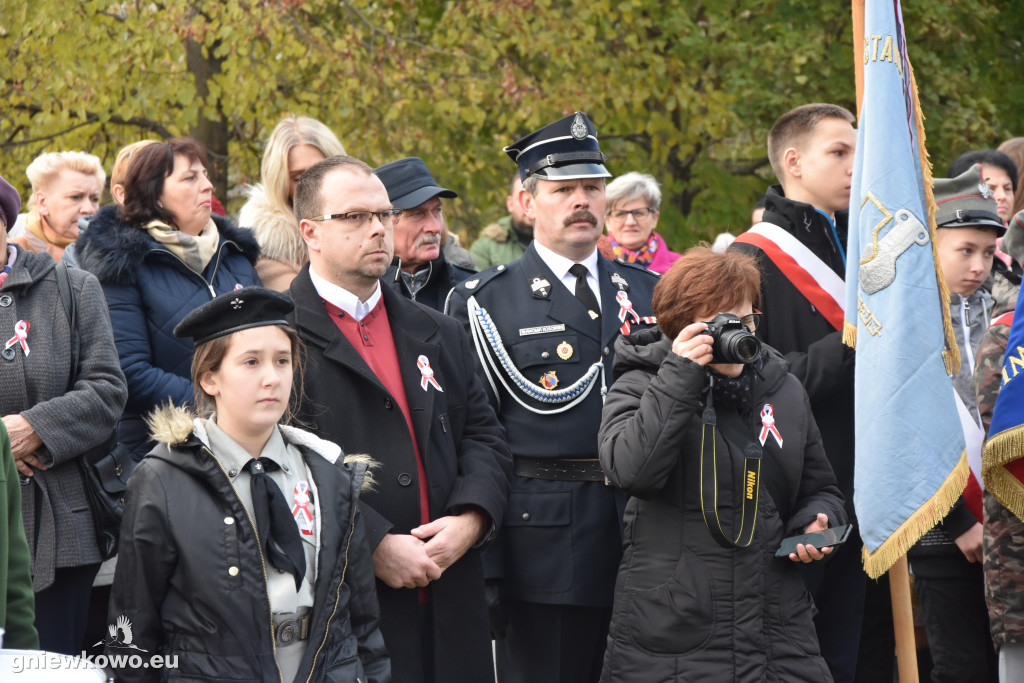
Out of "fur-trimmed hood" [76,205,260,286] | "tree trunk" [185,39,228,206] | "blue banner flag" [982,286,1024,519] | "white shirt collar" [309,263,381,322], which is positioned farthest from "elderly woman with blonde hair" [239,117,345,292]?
"tree trunk" [185,39,228,206]

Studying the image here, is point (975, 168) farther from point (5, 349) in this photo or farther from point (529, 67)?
point (529, 67)

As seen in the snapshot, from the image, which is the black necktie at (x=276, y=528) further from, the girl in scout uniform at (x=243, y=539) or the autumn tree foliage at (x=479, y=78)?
the autumn tree foliage at (x=479, y=78)

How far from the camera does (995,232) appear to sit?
5246 mm

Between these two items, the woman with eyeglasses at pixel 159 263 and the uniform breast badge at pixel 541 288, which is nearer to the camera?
the woman with eyeglasses at pixel 159 263

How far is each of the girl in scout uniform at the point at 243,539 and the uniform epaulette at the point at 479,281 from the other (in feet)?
4.62

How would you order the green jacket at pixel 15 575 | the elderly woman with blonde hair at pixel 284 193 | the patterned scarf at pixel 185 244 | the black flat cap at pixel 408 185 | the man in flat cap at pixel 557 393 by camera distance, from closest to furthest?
the green jacket at pixel 15 575 < the man in flat cap at pixel 557 393 < the patterned scarf at pixel 185 244 < the black flat cap at pixel 408 185 < the elderly woman with blonde hair at pixel 284 193

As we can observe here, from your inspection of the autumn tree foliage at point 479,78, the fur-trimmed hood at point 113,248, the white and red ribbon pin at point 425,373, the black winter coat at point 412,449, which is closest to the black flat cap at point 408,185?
the fur-trimmed hood at point 113,248

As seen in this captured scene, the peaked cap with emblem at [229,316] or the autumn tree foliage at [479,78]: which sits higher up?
the autumn tree foliage at [479,78]

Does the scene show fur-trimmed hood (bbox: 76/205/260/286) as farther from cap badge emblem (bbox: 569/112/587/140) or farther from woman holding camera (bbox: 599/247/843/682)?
woman holding camera (bbox: 599/247/843/682)

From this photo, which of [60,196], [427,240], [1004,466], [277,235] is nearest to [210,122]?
[60,196]

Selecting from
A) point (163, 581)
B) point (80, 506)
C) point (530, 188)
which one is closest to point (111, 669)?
point (163, 581)

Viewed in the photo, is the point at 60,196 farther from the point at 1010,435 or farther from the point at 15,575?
the point at 1010,435

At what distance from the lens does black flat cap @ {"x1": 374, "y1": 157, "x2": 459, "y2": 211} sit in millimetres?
5141

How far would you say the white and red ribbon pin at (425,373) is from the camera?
4.08 m
